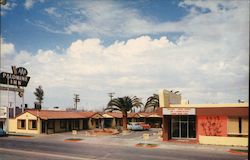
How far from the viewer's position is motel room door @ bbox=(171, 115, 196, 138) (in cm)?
3800

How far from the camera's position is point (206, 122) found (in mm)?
36344

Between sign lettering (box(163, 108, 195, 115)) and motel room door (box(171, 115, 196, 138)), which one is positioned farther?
motel room door (box(171, 115, 196, 138))

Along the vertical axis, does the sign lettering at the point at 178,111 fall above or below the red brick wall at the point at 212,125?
above

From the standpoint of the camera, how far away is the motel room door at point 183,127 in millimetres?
38000

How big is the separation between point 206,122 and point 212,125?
0.80 m

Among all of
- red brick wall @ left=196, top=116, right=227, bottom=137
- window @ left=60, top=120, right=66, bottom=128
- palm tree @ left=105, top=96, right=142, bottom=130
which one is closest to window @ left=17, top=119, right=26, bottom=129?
window @ left=60, top=120, right=66, bottom=128

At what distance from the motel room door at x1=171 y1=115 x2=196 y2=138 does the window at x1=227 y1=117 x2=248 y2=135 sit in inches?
178

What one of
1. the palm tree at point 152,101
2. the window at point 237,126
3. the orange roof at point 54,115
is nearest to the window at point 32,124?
the orange roof at point 54,115

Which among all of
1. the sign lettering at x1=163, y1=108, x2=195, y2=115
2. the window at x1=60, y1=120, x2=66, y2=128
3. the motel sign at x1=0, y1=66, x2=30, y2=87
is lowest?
the window at x1=60, y1=120, x2=66, y2=128

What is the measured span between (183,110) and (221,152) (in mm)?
8098

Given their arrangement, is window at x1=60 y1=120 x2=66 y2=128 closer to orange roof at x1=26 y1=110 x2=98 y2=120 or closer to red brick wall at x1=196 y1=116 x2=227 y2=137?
orange roof at x1=26 y1=110 x2=98 y2=120

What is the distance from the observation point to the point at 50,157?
997 inches

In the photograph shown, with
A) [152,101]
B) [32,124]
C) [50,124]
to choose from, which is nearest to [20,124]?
[32,124]

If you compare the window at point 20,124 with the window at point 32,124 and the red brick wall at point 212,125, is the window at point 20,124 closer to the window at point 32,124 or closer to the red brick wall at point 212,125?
the window at point 32,124
